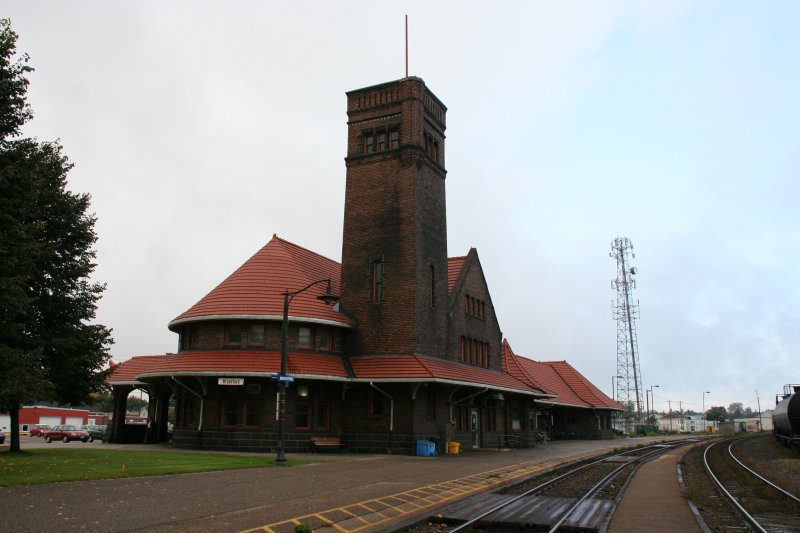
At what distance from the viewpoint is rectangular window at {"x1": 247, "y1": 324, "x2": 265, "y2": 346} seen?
3100 cm

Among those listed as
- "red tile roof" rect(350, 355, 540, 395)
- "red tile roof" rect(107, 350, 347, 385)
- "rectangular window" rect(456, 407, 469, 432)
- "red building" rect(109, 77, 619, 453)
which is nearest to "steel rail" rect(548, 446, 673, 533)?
"red tile roof" rect(350, 355, 540, 395)

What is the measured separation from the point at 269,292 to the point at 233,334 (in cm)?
272

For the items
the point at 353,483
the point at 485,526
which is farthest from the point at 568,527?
the point at 353,483

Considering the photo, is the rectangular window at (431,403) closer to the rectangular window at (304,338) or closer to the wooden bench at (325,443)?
the wooden bench at (325,443)

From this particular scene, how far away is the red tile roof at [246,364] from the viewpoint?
28.8 metres

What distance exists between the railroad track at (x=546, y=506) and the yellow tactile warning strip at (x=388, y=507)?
1.99 ft

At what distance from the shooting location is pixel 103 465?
20.5 metres

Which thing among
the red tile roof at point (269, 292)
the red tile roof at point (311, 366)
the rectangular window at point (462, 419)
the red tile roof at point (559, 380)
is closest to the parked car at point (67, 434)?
the red tile roof at point (269, 292)

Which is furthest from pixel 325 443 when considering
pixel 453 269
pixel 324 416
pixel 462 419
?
pixel 453 269

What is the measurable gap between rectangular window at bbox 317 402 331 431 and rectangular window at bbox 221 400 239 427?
13.0 ft

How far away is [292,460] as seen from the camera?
24.4 m

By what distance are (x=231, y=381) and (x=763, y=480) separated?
20663 millimetres

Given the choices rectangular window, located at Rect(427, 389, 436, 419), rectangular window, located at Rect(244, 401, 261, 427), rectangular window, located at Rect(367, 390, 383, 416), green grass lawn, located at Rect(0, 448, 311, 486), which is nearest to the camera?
green grass lawn, located at Rect(0, 448, 311, 486)

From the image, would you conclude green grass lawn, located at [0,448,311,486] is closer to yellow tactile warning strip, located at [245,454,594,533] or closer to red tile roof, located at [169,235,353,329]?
yellow tactile warning strip, located at [245,454,594,533]
